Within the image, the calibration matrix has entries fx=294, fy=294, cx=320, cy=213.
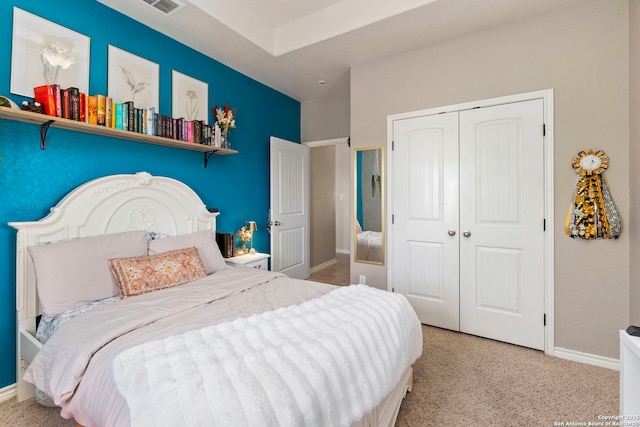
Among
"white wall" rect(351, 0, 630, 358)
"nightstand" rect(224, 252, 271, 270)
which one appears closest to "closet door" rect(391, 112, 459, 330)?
"white wall" rect(351, 0, 630, 358)

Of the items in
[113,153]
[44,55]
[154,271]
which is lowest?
[154,271]

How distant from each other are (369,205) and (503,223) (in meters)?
1.28

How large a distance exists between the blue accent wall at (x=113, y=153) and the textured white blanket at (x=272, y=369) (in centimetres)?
157

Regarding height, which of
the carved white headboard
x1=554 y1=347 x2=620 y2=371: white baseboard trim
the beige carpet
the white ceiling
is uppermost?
the white ceiling

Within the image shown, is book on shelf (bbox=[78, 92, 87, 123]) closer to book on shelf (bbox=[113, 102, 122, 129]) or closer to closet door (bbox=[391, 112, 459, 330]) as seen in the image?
book on shelf (bbox=[113, 102, 122, 129])

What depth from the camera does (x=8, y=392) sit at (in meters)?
1.88

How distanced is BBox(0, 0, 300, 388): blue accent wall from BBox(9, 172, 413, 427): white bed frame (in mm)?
132

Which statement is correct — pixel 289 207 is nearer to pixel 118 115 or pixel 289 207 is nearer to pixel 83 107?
pixel 118 115

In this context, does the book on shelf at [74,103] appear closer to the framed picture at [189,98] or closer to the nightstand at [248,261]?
the framed picture at [189,98]

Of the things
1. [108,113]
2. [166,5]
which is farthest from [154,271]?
[166,5]

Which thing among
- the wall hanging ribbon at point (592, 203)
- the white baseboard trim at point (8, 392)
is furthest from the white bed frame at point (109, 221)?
the wall hanging ribbon at point (592, 203)

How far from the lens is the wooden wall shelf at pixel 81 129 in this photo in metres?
1.75

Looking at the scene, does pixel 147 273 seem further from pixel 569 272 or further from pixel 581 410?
pixel 569 272

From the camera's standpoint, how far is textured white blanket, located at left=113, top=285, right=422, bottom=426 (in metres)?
0.86
